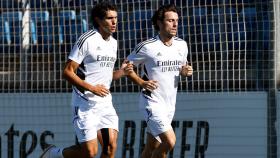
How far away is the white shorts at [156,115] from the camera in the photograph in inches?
442

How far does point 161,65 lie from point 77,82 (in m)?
1.36

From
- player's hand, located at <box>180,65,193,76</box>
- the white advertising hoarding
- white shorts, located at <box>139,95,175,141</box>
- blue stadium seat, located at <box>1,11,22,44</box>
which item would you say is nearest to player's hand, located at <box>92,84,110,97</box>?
white shorts, located at <box>139,95,175,141</box>

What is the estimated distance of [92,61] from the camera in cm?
1061

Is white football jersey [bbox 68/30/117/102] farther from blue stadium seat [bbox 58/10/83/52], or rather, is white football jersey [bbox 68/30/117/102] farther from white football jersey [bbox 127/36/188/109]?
blue stadium seat [bbox 58/10/83/52]

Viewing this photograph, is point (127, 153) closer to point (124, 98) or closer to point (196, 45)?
point (124, 98)

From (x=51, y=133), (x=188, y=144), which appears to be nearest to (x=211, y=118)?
(x=188, y=144)

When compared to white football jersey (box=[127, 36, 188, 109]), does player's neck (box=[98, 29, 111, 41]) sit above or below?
above

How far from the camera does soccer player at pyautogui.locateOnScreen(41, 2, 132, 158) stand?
10.6 metres

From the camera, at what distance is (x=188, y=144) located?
12.6 meters

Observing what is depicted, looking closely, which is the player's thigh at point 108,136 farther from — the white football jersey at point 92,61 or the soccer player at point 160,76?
the soccer player at point 160,76

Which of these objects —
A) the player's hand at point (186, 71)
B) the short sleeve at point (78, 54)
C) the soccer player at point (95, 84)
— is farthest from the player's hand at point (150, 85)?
the short sleeve at point (78, 54)

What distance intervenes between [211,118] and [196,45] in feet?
3.03

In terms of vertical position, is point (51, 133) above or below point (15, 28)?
below

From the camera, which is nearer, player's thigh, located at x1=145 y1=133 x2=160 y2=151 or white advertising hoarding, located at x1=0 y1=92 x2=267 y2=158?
player's thigh, located at x1=145 y1=133 x2=160 y2=151
